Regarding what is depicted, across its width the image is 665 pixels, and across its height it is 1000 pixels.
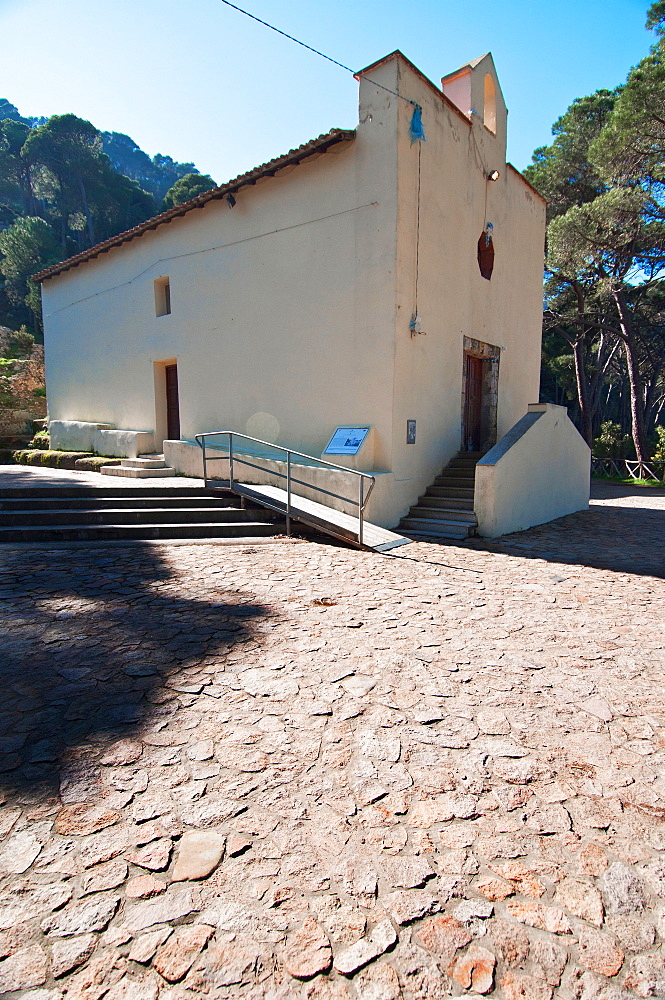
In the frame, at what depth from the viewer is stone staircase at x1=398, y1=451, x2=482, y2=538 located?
26.6 ft

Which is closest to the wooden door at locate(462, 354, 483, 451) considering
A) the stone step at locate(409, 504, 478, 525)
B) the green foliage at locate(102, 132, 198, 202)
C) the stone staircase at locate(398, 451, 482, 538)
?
the stone staircase at locate(398, 451, 482, 538)

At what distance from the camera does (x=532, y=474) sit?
360 inches

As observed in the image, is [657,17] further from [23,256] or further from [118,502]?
[23,256]

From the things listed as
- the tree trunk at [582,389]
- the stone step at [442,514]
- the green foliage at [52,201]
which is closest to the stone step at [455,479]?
the stone step at [442,514]

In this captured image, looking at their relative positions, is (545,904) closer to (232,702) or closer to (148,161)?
(232,702)

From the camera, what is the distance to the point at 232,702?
3041mm

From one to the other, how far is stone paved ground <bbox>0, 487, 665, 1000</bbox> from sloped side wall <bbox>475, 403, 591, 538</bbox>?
11.6ft

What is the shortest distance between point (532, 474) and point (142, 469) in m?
7.24

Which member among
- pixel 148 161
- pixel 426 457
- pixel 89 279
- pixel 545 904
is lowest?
pixel 545 904

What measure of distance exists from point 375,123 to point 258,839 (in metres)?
9.21

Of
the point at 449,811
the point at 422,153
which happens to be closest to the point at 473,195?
the point at 422,153

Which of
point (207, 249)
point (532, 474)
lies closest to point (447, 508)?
point (532, 474)

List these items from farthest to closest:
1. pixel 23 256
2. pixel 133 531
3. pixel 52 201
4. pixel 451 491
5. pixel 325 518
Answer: pixel 52 201
pixel 23 256
pixel 451 491
pixel 325 518
pixel 133 531

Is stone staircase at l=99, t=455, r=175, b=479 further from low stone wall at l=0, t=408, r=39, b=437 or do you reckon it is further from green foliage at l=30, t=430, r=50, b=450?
low stone wall at l=0, t=408, r=39, b=437
